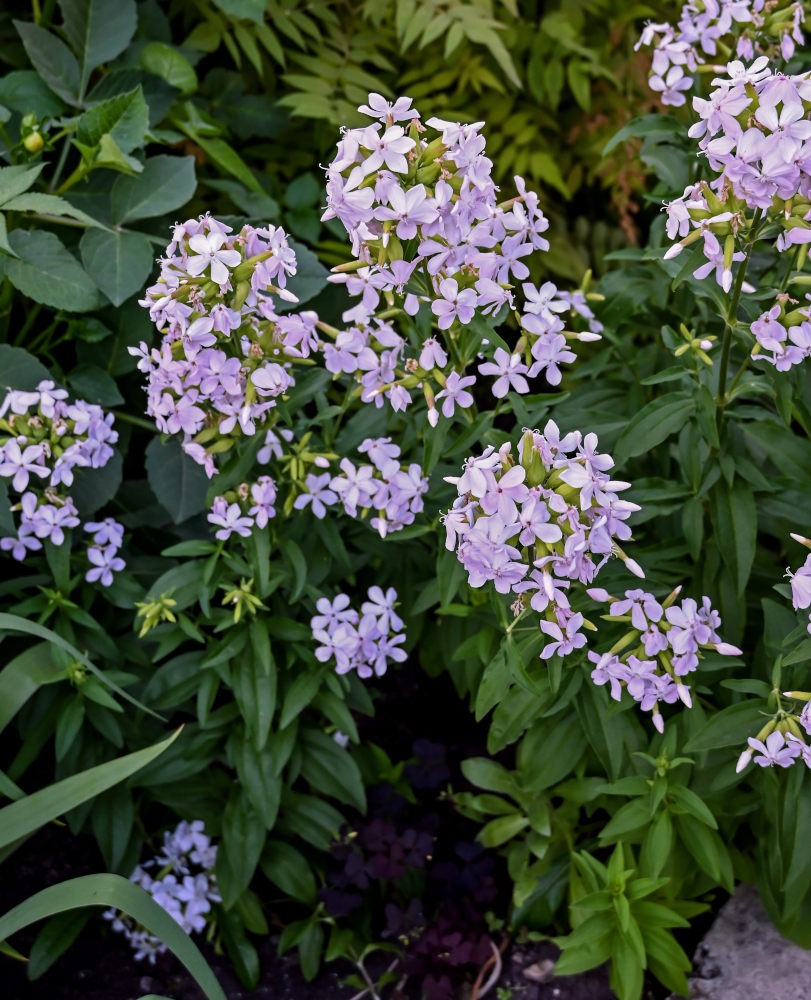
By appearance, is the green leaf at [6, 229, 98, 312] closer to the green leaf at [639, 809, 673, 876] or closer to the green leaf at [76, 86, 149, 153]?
the green leaf at [76, 86, 149, 153]

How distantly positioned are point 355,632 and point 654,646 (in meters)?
0.60

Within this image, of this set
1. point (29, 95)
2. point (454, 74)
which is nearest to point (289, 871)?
point (29, 95)

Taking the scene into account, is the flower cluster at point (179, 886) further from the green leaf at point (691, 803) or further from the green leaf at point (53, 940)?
the green leaf at point (691, 803)

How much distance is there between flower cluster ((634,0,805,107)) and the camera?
200 cm

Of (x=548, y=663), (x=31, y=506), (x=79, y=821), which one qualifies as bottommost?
(x=79, y=821)

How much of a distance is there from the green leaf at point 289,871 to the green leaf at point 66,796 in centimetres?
62

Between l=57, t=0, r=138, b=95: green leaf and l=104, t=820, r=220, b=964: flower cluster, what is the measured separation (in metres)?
1.76

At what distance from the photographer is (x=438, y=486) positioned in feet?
6.82

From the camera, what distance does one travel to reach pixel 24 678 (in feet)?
6.84

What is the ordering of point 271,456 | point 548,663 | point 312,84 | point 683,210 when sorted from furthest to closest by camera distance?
point 312,84 < point 271,456 < point 548,663 < point 683,210

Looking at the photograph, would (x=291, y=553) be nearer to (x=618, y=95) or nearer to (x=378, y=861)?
(x=378, y=861)

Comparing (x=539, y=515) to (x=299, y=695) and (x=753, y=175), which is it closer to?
(x=753, y=175)

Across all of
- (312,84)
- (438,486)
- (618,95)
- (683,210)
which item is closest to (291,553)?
(438,486)

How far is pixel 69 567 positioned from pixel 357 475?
0.66 m
